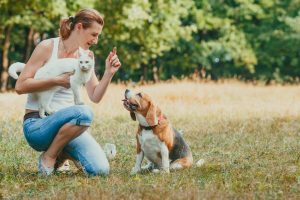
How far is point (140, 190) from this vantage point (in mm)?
5332

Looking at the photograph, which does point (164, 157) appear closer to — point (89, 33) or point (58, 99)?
point (58, 99)

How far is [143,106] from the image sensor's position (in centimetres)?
643

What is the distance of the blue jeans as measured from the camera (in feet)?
20.6

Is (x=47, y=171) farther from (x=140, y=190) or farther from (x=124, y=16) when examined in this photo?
(x=124, y=16)

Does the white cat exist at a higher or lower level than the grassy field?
higher

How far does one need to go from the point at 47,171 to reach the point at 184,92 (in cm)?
1082

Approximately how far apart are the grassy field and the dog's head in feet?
1.87

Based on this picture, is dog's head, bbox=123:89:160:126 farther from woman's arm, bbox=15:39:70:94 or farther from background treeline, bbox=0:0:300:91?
background treeline, bbox=0:0:300:91

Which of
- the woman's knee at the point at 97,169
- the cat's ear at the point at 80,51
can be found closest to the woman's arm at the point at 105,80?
the cat's ear at the point at 80,51

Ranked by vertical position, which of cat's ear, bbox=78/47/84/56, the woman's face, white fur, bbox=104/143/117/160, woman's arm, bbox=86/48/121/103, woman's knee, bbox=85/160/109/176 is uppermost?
the woman's face

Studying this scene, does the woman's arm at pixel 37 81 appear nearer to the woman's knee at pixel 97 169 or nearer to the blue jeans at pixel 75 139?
the blue jeans at pixel 75 139

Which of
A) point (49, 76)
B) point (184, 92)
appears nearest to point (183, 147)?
point (49, 76)

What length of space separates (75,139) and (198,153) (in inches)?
92.3

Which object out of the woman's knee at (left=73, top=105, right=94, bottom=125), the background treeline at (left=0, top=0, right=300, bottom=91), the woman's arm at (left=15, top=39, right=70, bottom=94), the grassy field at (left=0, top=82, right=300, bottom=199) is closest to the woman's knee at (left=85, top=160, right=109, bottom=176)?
the grassy field at (left=0, top=82, right=300, bottom=199)
